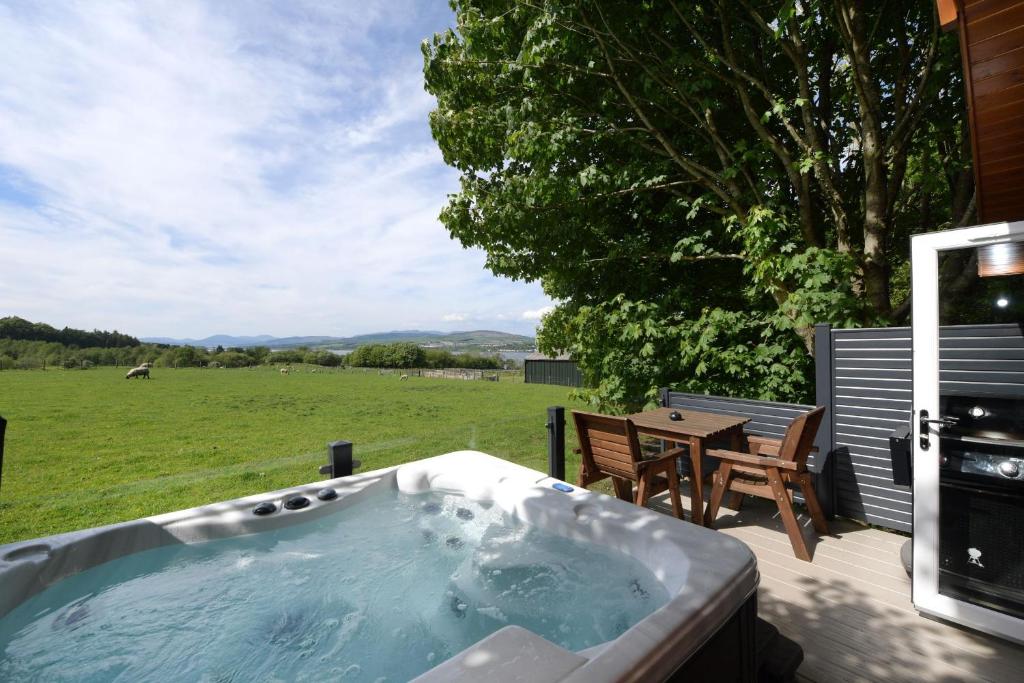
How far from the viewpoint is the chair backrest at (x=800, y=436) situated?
2.76 m

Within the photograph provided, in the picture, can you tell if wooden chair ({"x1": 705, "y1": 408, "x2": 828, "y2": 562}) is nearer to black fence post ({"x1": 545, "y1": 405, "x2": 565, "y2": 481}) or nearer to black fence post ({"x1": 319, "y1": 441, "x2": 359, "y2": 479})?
black fence post ({"x1": 545, "y1": 405, "x2": 565, "y2": 481})

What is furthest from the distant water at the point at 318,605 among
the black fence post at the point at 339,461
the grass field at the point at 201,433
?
the grass field at the point at 201,433

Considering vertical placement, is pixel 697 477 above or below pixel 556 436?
below

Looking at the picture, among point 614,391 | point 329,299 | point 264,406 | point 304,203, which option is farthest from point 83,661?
point 329,299

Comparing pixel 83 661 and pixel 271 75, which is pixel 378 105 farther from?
pixel 83 661

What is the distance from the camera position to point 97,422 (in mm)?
9188

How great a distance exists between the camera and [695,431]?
305cm

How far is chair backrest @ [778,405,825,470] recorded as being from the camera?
276 cm

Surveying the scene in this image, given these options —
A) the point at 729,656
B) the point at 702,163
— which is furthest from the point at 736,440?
the point at 702,163

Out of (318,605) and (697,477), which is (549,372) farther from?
(318,605)

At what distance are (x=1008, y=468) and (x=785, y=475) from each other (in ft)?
3.23

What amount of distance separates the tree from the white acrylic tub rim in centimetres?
241

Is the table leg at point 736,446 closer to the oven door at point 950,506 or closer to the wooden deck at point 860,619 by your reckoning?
the wooden deck at point 860,619

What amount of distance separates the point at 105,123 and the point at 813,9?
6.09 meters
